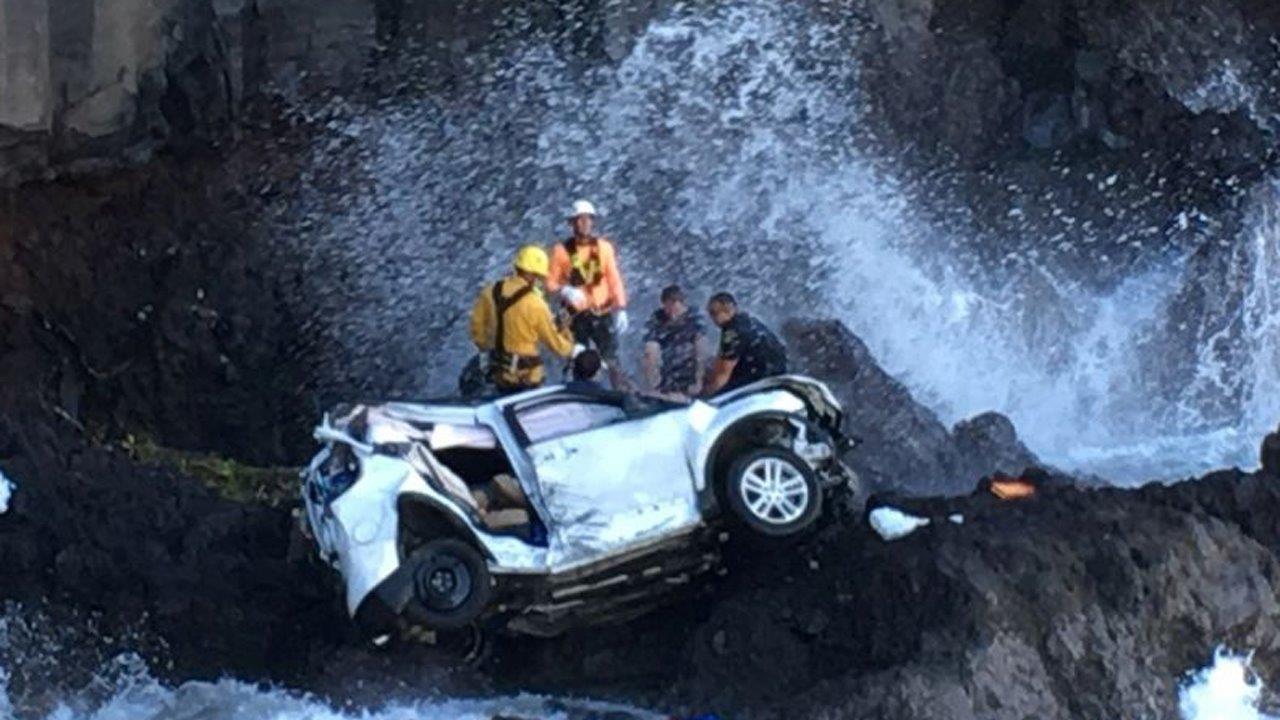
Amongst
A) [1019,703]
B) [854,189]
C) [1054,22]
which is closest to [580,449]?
[1019,703]

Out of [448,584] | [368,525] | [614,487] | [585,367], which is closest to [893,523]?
[614,487]

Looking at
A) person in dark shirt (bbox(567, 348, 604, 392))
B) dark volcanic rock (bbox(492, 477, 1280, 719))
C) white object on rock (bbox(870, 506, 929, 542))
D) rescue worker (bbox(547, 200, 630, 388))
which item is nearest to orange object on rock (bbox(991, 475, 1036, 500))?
dark volcanic rock (bbox(492, 477, 1280, 719))

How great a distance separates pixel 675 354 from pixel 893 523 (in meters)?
4.02

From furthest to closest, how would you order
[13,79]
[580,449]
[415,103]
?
[415,103] → [13,79] → [580,449]

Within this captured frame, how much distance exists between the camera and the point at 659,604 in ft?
51.1

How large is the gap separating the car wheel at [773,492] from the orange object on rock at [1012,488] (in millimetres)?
1184

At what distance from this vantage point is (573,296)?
1858 centimetres

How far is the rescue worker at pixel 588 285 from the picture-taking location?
61.1ft

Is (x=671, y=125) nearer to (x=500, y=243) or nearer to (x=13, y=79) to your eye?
(x=500, y=243)

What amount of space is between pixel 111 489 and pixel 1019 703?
618cm

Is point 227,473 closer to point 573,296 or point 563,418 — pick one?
point 573,296

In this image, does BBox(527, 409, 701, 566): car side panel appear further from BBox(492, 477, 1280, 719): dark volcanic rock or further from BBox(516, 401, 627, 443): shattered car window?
BBox(492, 477, 1280, 719): dark volcanic rock

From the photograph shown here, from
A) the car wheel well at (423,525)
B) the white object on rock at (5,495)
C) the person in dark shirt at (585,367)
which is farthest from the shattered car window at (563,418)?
the white object on rock at (5,495)

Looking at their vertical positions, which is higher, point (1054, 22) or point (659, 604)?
point (1054, 22)
